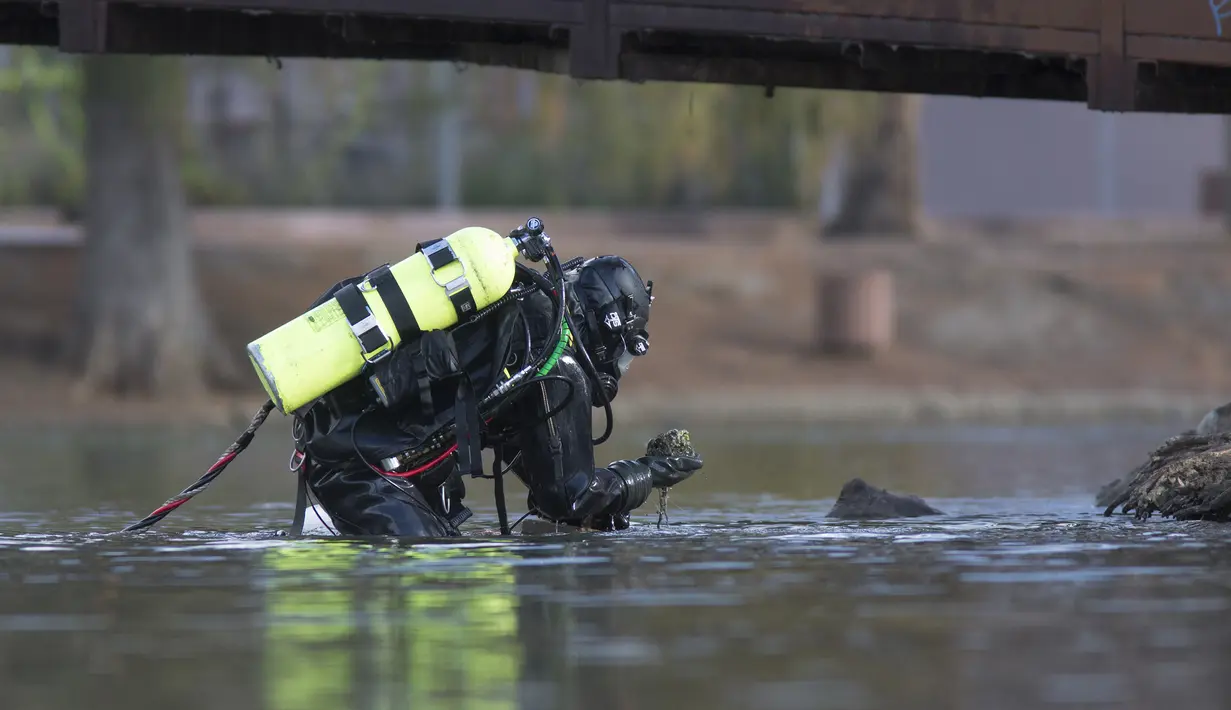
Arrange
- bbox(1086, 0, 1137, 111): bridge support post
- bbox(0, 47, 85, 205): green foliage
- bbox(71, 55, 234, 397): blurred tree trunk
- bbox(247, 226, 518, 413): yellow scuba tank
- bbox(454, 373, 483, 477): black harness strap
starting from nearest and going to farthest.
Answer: bbox(454, 373, 483, 477): black harness strap < bbox(247, 226, 518, 413): yellow scuba tank < bbox(1086, 0, 1137, 111): bridge support post < bbox(71, 55, 234, 397): blurred tree trunk < bbox(0, 47, 85, 205): green foliage

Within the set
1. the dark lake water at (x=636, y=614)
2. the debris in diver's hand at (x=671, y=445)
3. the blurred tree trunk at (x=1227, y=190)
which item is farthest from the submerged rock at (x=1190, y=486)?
the blurred tree trunk at (x=1227, y=190)

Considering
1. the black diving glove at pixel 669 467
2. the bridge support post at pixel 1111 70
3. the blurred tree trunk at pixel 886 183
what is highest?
the blurred tree trunk at pixel 886 183

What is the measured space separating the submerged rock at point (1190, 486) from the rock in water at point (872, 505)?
1.09 meters

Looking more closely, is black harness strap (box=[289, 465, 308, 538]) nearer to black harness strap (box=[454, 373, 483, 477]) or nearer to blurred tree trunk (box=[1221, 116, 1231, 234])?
black harness strap (box=[454, 373, 483, 477])

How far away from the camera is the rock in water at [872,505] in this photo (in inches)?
500

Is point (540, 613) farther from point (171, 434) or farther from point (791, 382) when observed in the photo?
point (791, 382)

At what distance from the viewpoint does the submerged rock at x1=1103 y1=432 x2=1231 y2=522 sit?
472 inches

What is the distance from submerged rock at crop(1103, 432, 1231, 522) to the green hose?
368cm

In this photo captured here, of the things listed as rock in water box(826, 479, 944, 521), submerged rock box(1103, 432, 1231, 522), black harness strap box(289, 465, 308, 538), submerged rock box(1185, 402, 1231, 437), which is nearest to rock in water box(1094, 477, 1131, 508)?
submerged rock box(1185, 402, 1231, 437)

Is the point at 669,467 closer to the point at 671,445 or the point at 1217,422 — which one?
the point at 671,445

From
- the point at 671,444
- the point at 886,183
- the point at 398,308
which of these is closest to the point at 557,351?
the point at 398,308

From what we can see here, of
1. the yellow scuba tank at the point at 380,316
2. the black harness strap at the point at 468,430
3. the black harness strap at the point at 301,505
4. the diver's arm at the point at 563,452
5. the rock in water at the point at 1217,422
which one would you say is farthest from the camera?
the rock in water at the point at 1217,422

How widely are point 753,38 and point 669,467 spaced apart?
3.97 metres

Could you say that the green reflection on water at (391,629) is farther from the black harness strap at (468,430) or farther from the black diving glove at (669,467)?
the black diving glove at (669,467)
